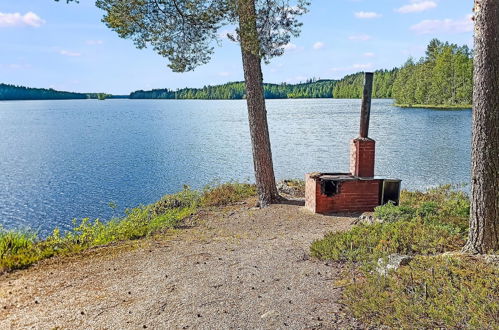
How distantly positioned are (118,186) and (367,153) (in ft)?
45.1

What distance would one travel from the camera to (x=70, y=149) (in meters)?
36.3

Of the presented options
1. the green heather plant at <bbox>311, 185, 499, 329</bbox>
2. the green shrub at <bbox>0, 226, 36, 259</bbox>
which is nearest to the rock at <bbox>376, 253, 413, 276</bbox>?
the green heather plant at <bbox>311, 185, 499, 329</bbox>

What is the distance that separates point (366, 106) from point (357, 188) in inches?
83.0

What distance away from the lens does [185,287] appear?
19.8ft

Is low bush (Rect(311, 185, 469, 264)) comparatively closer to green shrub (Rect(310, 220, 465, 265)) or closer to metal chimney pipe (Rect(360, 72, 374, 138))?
green shrub (Rect(310, 220, 465, 265))

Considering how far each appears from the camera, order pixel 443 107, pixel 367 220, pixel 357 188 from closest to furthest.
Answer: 1. pixel 367 220
2. pixel 357 188
3. pixel 443 107

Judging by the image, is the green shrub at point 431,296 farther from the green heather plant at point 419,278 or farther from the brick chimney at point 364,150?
the brick chimney at point 364,150

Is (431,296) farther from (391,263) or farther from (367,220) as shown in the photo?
(367,220)

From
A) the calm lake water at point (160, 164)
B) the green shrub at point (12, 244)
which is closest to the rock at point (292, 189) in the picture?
the calm lake water at point (160, 164)

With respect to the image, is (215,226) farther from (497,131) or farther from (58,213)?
(58,213)

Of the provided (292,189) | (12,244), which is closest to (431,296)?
(12,244)

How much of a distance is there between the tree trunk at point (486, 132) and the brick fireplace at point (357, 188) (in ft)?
15.4

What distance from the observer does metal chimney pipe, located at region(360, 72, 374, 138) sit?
11.2m

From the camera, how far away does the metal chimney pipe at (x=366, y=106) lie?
11219 mm
